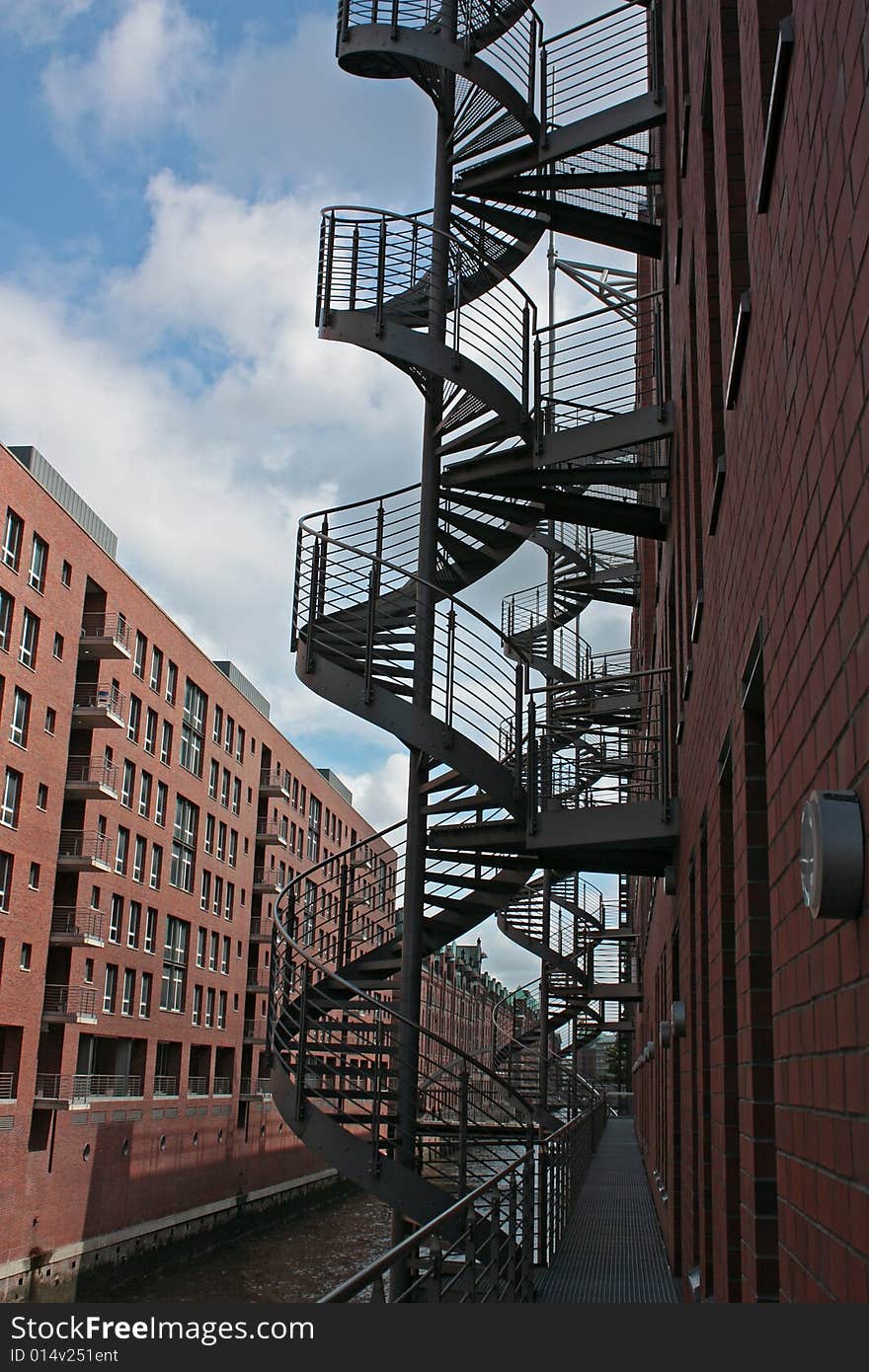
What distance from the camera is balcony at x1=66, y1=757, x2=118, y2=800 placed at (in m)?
35.5

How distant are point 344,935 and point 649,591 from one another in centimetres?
901

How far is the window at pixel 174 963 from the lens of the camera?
43.3 metres

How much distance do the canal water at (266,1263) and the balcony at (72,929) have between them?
902cm

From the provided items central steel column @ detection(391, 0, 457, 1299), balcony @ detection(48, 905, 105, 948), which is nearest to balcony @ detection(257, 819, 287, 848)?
balcony @ detection(48, 905, 105, 948)

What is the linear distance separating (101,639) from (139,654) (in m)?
4.58

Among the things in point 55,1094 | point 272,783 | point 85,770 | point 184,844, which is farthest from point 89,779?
point 272,783

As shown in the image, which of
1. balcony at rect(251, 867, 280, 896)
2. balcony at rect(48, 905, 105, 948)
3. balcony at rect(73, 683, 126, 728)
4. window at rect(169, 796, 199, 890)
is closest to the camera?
balcony at rect(48, 905, 105, 948)

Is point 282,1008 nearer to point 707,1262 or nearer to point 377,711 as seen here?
point 377,711

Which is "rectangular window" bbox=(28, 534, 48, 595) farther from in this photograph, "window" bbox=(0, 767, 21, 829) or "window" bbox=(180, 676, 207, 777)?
"window" bbox=(180, 676, 207, 777)

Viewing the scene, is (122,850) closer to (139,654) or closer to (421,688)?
(139,654)

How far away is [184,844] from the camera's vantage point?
4559cm

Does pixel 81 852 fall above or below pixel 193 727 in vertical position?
below

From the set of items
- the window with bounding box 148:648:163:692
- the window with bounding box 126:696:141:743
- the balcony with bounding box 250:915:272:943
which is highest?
the window with bounding box 148:648:163:692

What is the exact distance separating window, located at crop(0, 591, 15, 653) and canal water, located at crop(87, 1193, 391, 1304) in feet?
55.5
